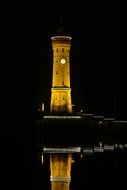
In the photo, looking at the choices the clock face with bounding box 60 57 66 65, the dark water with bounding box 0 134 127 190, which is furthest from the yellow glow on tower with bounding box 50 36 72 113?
the dark water with bounding box 0 134 127 190

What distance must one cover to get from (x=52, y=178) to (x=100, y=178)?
2276 millimetres

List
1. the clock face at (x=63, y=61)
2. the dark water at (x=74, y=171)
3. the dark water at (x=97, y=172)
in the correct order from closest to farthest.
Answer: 1. the dark water at (x=97, y=172)
2. the dark water at (x=74, y=171)
3. the clock face at (x=63, y=61)

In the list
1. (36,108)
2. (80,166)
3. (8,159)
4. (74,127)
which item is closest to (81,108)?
(36,108)

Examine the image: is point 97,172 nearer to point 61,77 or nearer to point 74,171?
point 74,171

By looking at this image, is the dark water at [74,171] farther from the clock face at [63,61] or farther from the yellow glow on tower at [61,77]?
the clock face at [63,61]

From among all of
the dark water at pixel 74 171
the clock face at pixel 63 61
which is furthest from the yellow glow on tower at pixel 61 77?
the dark water at pixel 74 171

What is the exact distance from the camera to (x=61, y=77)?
7000 cm

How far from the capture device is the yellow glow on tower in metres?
69.2

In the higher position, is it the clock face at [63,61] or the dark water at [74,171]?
the clock face at [63,61]

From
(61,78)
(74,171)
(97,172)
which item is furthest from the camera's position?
(61,78)

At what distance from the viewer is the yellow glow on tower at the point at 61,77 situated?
69.2 meters

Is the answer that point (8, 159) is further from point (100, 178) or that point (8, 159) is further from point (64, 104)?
point (64, 104)

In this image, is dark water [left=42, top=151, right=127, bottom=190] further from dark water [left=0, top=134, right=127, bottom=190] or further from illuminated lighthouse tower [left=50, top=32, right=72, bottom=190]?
illuminated lighthouse tower [left=50, top=32, right=72, bottom=190]

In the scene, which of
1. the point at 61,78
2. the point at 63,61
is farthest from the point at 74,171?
the point at 63,61
